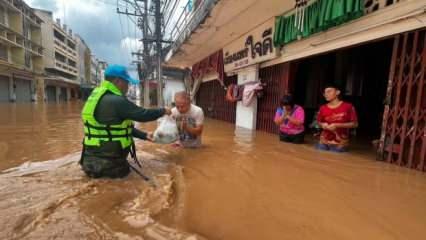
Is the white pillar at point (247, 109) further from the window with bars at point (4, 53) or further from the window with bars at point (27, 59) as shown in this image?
the window with bars at point (27, 59)

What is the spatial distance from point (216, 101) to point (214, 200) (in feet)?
35.2

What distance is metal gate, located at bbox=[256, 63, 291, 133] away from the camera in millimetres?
7004

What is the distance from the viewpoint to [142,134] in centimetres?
356

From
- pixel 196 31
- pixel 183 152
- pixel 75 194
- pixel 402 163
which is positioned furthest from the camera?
pixel 196 31

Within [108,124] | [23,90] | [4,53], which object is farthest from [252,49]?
[23,90]

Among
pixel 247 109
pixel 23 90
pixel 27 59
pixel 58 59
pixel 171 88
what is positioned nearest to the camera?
pixel 247 109

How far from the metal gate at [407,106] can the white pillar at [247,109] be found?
432cm

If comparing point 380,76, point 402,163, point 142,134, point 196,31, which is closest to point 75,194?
point 142,134

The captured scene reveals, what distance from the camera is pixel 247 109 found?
8.87 metres

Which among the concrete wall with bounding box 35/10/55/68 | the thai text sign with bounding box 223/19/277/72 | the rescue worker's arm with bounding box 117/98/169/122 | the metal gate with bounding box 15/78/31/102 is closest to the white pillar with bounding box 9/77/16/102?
the metal gate with bounding box 15/78/31/102

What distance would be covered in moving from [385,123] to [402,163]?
2.03 feet

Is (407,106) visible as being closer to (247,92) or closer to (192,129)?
(192,129)

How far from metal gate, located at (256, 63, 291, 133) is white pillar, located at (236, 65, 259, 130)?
0.13 m

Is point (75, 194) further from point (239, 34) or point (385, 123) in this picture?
point (239, 34)
